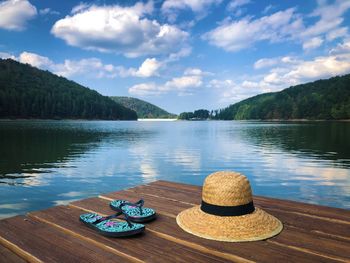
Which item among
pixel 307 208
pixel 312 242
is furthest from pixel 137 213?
pixel 307 208

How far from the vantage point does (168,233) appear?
3.72 metres

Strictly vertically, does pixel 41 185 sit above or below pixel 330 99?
below

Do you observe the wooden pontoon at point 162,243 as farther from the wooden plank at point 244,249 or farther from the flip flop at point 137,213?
the flip flop at point 137,213

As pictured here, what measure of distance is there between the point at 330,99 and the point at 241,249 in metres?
190

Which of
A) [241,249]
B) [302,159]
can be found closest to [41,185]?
[241,249]

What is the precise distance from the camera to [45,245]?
135 inches

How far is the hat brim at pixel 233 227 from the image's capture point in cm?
343

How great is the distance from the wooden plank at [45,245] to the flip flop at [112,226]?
0.84ft

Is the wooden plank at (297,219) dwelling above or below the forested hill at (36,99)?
below

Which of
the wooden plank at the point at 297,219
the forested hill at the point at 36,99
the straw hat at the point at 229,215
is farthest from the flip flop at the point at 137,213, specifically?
the forested hill at the point at 36,99

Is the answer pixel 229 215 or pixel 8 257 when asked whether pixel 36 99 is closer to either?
pixel 8 257

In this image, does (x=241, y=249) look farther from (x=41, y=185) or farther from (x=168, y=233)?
(x=41, y=185)

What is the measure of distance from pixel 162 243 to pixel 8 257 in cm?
159

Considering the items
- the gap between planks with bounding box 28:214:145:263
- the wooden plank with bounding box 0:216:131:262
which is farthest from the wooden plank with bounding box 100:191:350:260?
the wooden plank with bounding box 0:216:131:262
